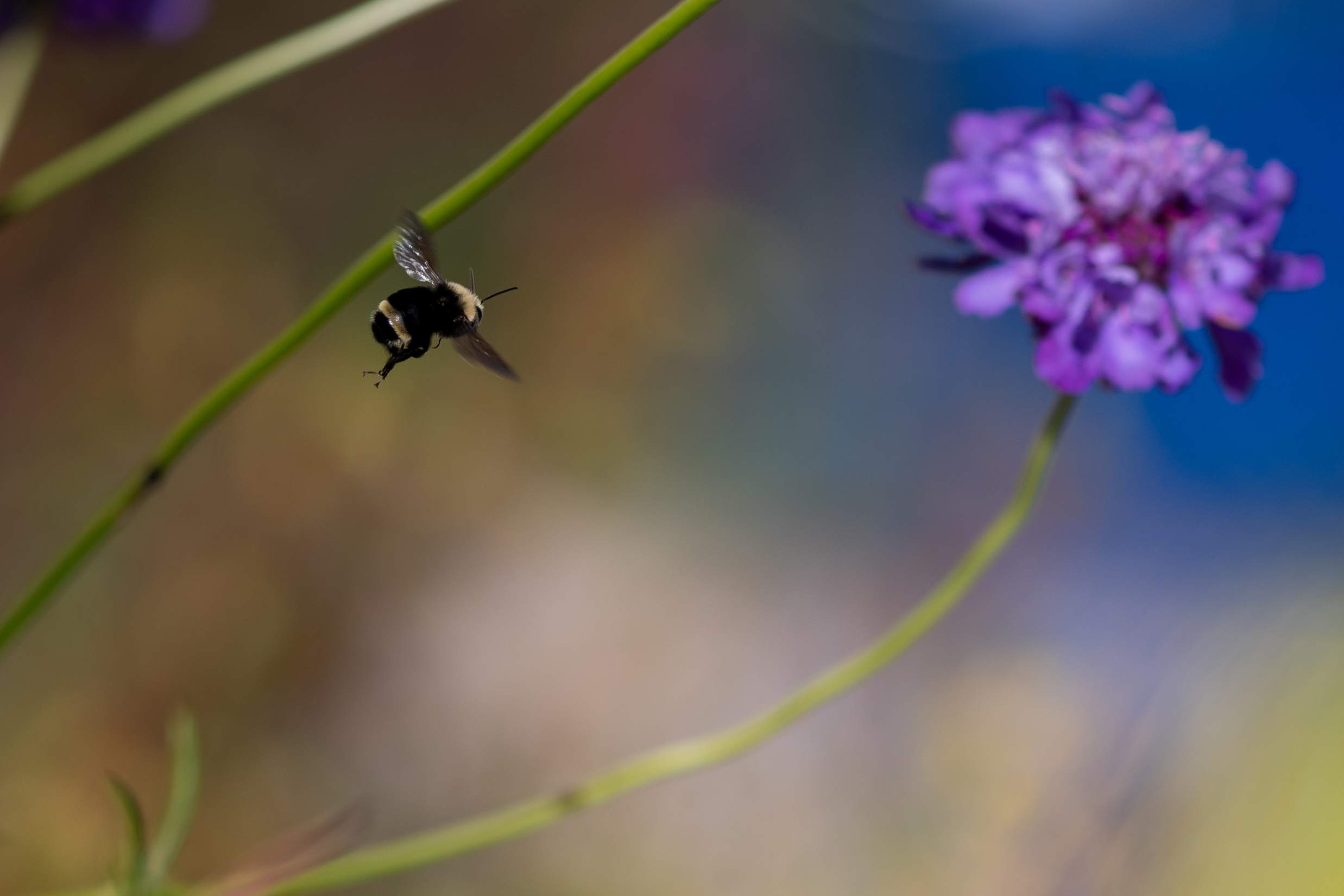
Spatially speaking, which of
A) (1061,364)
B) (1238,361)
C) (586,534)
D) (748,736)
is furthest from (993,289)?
(586,534)

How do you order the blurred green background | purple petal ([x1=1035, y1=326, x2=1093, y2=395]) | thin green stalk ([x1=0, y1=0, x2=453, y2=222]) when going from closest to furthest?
thin green stalk ([x1=0, y1=0, x2=453, y2=222]), purple petal ([x1=1035, y1=326, x2=1093, y2=395]), the blurred green background

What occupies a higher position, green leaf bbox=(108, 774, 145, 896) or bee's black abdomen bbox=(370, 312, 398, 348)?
bee's black abdomen bbox=(370, 312, 398, 348)

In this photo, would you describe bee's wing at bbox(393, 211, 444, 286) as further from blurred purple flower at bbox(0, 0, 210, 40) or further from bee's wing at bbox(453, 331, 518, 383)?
blurred purple flower at bbox(0, 0, 210, 40)

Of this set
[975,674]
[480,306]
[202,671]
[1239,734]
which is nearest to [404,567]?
[202,671]

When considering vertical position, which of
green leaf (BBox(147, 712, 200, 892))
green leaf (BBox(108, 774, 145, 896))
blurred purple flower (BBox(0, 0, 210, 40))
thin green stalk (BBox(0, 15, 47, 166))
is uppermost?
blurred purple flower (BBox(0, 0, 210, 40))

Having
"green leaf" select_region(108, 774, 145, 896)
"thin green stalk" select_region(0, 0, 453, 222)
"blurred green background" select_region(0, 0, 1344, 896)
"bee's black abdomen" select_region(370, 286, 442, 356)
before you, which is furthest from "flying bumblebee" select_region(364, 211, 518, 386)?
"blurred green background" select_region(0, 0, 1344, 896)

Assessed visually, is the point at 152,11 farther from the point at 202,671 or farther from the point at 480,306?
the point at 202,671
